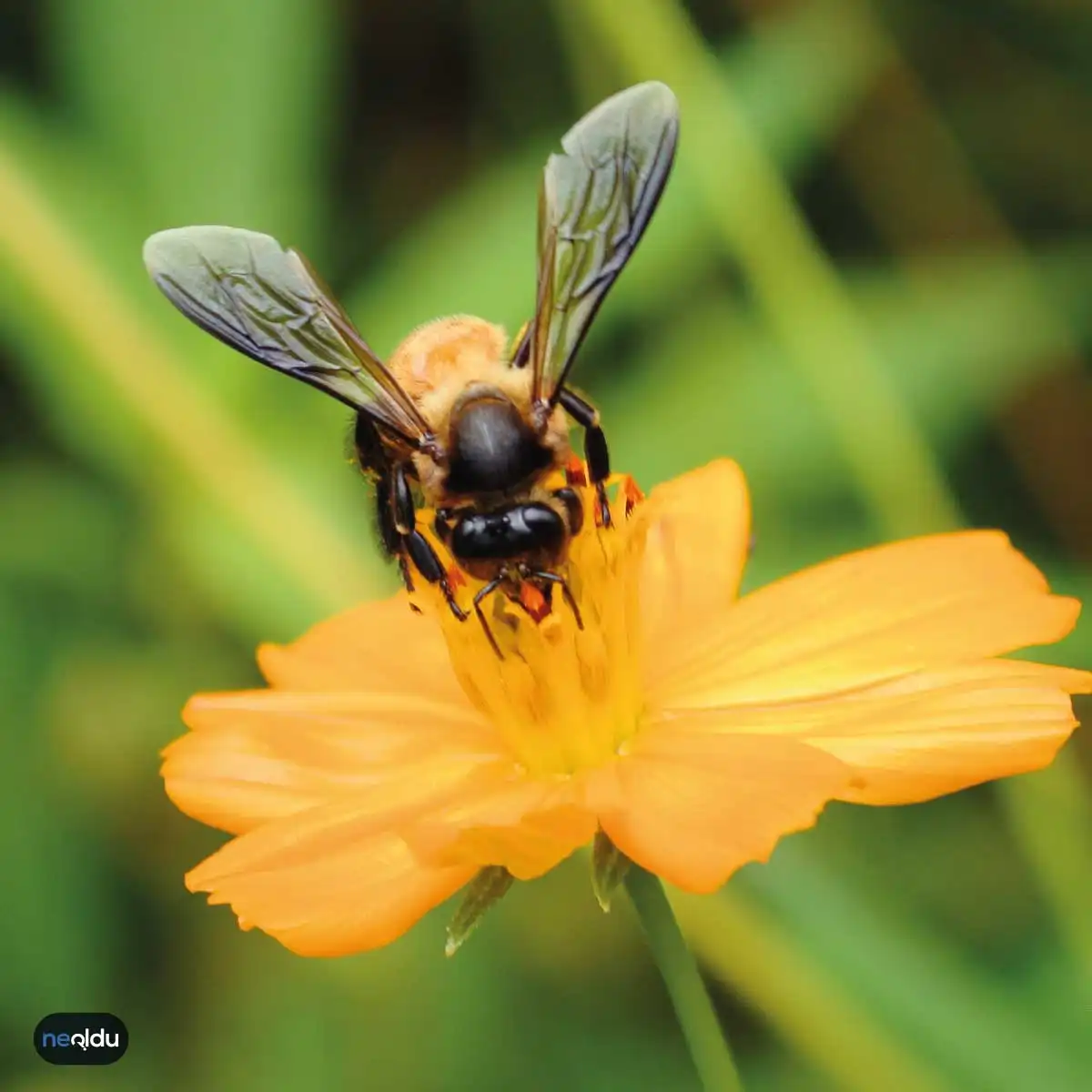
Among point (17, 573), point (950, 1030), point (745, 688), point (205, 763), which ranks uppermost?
point (17, 573)

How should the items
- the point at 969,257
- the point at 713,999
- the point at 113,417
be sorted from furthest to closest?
1. the point at 969,257
2. the point at 113,417
3. the point at 713,999

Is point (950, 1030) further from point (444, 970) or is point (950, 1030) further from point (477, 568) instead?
point (477, 568)

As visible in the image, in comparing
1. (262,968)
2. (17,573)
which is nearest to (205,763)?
(262,968)

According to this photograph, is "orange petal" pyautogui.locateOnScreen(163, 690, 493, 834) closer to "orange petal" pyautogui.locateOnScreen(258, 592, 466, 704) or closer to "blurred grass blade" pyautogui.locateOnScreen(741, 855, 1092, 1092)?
"orange petal" pyautogui.locateOnScreen(258, 592, 466, 704)

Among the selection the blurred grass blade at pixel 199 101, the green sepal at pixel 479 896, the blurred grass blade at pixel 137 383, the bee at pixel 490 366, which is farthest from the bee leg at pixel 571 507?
the blurred grass blade at pixel 199 101

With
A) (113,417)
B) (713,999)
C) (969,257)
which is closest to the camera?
(713,999)

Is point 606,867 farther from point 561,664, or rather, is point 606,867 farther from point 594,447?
point 594,447

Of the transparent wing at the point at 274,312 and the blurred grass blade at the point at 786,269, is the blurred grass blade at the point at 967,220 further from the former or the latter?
the transparent wing at the point at 274,312

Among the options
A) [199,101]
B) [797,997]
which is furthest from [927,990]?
[199,101]
